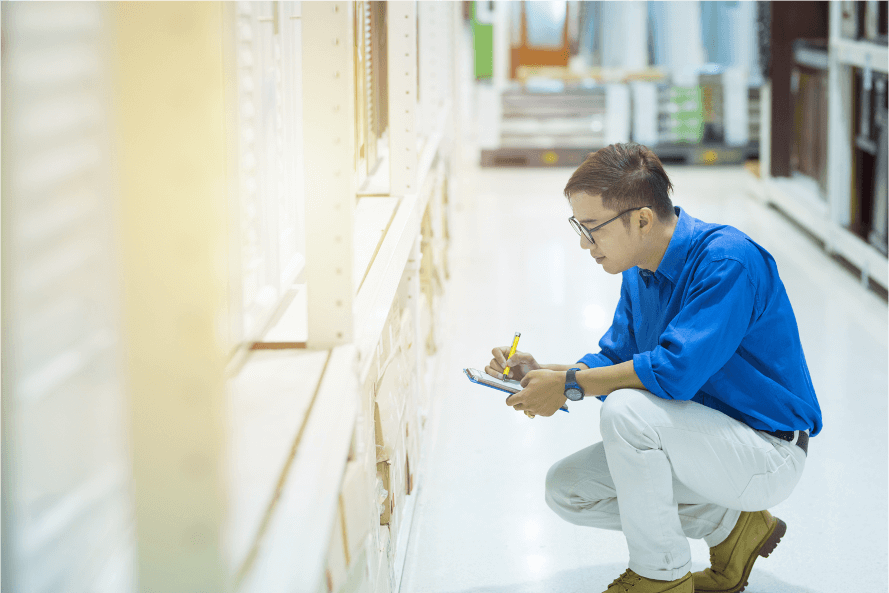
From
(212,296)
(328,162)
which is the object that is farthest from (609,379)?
(212,296)

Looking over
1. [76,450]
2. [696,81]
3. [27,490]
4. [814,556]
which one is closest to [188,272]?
[27,490]

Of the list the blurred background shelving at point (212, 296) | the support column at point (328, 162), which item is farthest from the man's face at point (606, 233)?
the support column at point (328, 162)

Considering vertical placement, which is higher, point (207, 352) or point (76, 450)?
point (207, 352)

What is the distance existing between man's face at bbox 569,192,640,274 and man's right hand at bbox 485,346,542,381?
1.17ft

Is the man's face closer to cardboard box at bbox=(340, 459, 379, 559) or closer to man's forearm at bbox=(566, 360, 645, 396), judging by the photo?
man's forearm at bbox=(566, 360, 645, 396)

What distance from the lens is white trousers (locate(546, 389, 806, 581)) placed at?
2.00 meters

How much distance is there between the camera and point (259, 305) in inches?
68.0

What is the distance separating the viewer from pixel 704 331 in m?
1.89

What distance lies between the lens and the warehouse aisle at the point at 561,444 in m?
2.51

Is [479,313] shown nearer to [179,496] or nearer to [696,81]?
[179,496]

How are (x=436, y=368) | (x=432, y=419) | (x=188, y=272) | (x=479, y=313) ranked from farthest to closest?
(x=479, y=313) < (x=436, y=368) < (x=432, y=419) < (x=188, y=272)

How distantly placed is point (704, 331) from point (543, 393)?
389 mm

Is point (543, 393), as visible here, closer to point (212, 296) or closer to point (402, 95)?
point (402, 95)

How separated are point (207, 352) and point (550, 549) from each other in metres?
1.89
